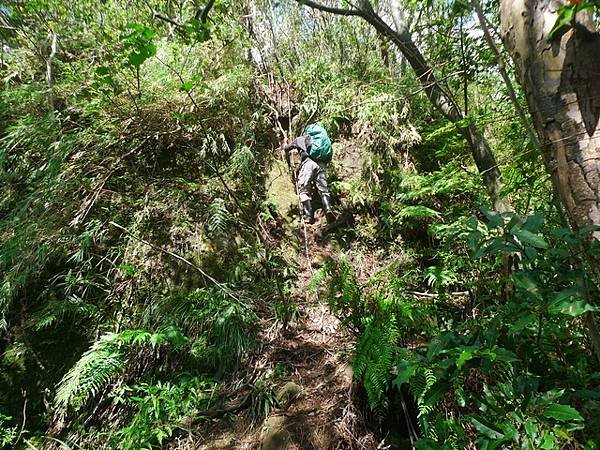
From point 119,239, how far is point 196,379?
7.00 ft

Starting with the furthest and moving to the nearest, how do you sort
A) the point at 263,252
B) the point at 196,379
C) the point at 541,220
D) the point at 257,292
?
1. the point at 263,252
2. the point at 257,292
3. the point at 196,379
4. the point at 541,220

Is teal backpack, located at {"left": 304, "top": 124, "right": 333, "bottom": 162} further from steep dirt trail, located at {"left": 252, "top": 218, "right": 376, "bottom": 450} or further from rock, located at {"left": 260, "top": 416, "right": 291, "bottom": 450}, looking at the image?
rock, located at {"left": 260, "top": 416, "right": 291, "bottom": 450}

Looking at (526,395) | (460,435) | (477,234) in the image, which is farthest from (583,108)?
(460,435)


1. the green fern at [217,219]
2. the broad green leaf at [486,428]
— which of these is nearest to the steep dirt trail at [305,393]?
the broad green leaf at [486,428]

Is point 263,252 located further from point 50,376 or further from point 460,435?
point 460,435

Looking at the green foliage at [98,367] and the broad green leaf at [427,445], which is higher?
the green foliage at [98,367]

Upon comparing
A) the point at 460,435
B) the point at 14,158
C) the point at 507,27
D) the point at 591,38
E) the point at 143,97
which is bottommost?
the point at 460,435

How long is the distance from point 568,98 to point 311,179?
3.91m

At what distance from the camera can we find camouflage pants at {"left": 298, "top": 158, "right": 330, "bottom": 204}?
17.2 feet

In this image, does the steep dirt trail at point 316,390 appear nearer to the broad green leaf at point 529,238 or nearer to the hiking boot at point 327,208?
the hiking boot at point 327,208

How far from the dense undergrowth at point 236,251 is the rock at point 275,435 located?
0.15m

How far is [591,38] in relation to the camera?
1.47 meters

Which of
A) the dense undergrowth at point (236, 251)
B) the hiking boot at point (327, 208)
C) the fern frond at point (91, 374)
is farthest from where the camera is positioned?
the hiking boot at point (327, 208)

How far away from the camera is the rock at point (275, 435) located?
244 cm
